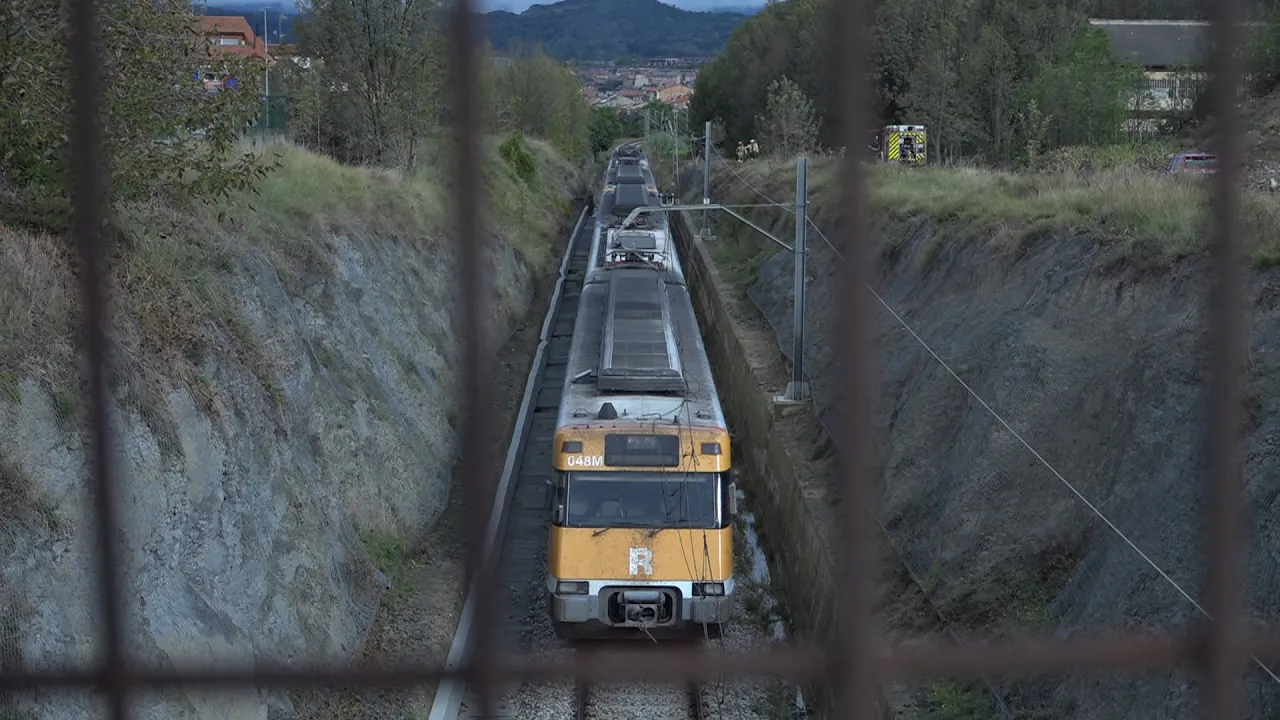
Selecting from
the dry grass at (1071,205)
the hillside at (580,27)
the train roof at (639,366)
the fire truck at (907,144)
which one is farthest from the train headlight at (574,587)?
the fire truck at (907,144)

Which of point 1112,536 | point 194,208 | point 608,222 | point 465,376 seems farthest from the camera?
point 608,222

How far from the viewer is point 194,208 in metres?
13.2

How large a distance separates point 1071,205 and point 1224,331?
14.9 meters

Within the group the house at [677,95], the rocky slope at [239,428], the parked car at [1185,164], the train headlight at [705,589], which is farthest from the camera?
the house at [677,95]

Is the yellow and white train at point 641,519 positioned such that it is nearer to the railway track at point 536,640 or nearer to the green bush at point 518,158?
the railway track at point 536,640

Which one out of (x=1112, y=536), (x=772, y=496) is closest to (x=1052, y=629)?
(x=1112, y=536)

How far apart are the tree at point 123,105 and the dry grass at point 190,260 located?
1.53ft

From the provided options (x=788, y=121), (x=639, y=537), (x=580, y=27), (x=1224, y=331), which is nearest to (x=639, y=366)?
(x=639, y=537)

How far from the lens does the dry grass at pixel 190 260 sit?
342 inches

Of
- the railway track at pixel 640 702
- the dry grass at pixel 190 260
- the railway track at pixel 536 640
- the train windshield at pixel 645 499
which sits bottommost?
Result: the railway track at pixel 640 702

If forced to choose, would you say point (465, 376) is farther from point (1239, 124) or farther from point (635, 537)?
point (635, 537)

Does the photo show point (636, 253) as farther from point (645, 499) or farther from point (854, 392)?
point (854, 392)

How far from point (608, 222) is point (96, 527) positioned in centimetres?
3083

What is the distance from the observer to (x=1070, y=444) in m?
11.9
